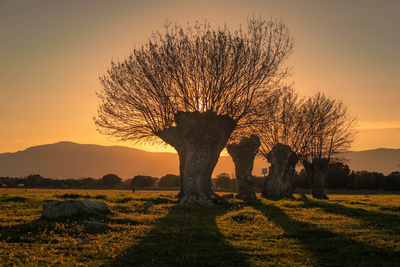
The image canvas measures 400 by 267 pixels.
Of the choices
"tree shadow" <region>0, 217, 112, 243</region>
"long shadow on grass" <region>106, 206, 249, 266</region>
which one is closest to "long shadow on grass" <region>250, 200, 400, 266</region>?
"long shadow on grass" <region>106, 206, 249, 266</region>

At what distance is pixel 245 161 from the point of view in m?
36.1

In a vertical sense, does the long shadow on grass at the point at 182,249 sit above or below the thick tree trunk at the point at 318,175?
below

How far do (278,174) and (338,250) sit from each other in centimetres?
2942

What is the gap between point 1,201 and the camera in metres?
22.4

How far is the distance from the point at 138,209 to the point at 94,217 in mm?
5320

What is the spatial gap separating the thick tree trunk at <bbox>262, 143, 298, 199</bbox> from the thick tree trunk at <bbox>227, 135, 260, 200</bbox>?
15.0 ft

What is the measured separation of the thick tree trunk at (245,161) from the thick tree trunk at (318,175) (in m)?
16.2

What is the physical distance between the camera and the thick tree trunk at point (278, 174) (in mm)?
39500

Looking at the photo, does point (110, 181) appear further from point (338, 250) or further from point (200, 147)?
point (338, 250)

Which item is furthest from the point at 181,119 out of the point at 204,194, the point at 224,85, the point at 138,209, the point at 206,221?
the point at 206,221

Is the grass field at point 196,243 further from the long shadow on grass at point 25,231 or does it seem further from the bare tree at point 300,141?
the bare tree at point 300,141

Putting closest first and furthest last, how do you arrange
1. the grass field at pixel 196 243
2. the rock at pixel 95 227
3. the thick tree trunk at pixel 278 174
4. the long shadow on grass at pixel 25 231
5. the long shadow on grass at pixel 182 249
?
the long shadow on grass at pixel 182 249 → the grass field at pixel 196 243 → the long shadow on grass at pixel 25 231 → the rock at pixel 95 227 → the thick tree trunk at pixel 278 174

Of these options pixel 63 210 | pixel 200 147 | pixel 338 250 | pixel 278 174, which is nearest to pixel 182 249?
pixel 338 250

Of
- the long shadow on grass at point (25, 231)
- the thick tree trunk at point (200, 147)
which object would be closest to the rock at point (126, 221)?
the long shadow on grass at point (25, 231)
